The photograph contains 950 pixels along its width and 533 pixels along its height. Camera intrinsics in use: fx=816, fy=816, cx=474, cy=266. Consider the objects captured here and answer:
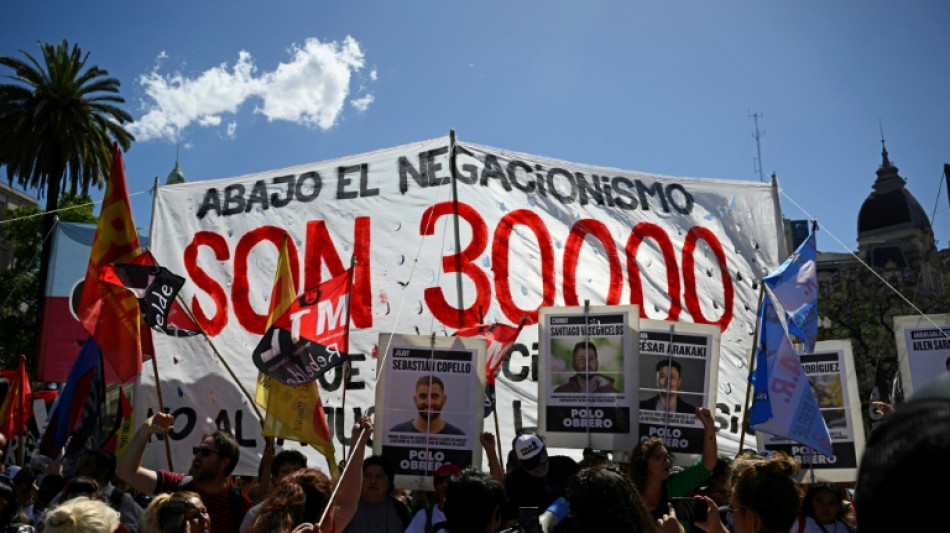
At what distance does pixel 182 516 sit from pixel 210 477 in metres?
1.14

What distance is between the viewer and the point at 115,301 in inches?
301

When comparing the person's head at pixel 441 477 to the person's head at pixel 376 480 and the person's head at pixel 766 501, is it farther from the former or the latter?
the person's head at pixel 766 501

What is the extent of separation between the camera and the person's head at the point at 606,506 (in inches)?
101

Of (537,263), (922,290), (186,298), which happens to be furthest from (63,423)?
(922,290)

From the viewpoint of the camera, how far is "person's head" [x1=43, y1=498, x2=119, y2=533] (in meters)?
3.29

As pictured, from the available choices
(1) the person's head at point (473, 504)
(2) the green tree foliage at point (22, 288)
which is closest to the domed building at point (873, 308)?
(1) the person's head at point (473, 504)

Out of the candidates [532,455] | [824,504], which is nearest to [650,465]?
[532,455]

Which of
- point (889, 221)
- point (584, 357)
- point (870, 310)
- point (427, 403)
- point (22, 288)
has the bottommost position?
point (427, 403)

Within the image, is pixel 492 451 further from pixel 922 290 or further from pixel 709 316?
pixel 922 290

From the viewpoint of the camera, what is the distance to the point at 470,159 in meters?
9.67

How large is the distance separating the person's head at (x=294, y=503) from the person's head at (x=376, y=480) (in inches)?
81.4

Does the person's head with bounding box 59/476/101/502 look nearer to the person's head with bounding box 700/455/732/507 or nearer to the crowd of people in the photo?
the crowd of people

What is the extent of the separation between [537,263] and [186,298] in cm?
390

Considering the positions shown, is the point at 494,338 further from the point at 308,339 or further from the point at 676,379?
the point at 308,339
